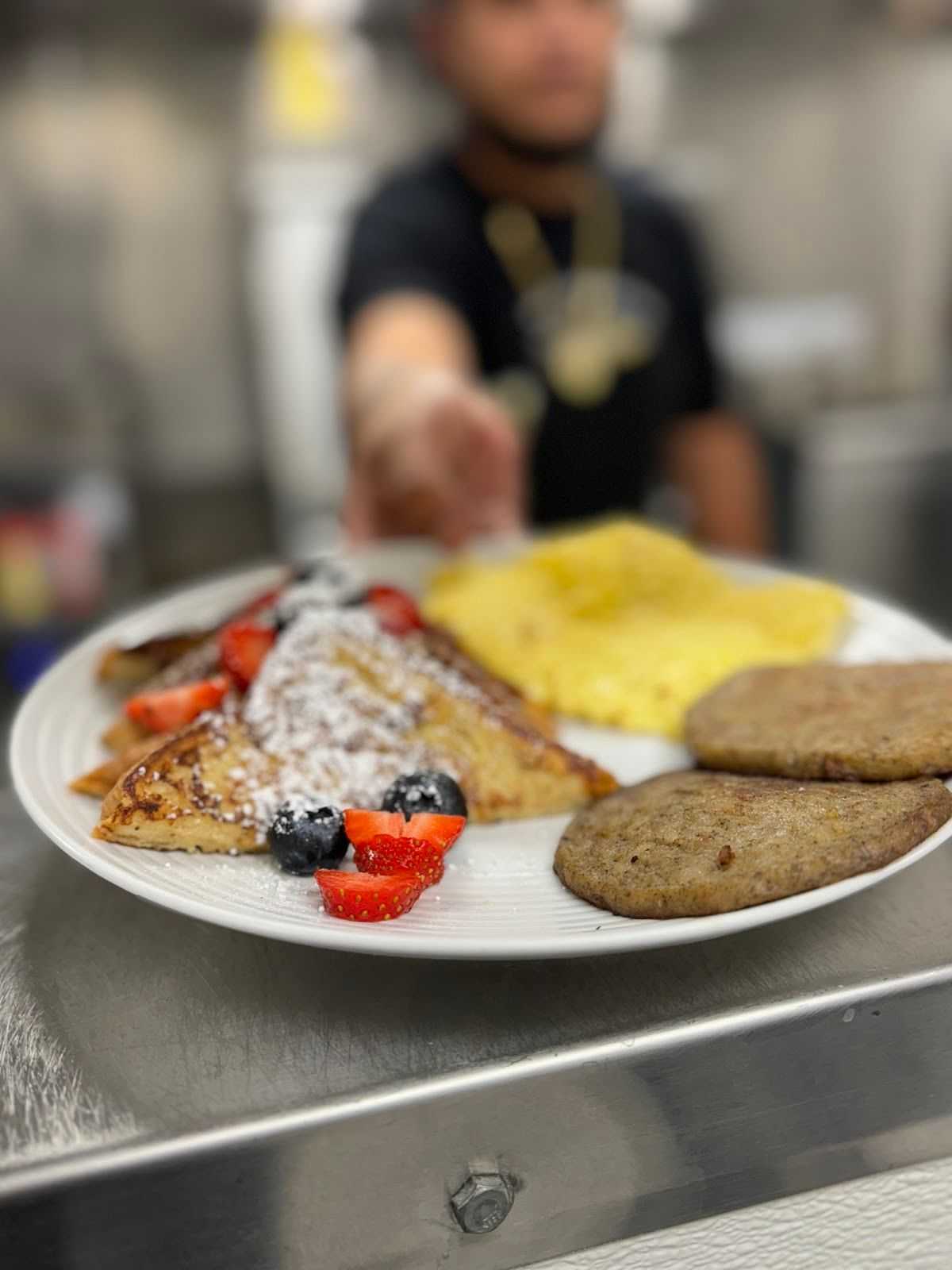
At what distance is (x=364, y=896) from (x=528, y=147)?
3171 mm

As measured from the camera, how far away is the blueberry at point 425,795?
980 millimetres

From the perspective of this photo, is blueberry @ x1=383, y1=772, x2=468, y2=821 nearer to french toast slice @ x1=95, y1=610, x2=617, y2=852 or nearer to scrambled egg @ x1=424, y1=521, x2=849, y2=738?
french toast slice @ x1=95, y1=610, x2=617, y2=852

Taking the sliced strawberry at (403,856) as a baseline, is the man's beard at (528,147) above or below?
above

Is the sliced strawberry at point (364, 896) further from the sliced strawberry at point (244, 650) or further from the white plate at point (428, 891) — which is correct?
the sliced strawberry at point (244, 650)

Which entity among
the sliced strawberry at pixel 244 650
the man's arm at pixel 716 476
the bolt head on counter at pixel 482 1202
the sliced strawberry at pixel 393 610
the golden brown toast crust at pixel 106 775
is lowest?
Result: the man's arm at pixel 716 476

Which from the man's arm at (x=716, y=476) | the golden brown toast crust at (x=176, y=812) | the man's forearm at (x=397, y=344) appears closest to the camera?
the golden brown toast crust at (x=176, y=812)

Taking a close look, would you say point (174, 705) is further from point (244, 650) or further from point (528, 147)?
point (528, 147)

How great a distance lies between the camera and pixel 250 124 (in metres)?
4.02

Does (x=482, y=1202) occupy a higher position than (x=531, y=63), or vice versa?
(x=531, y=63)

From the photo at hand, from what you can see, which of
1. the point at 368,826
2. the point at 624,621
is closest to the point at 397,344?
the point at 624,621

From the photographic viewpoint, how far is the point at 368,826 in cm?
91

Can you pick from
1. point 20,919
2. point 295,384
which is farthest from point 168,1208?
point 295,384

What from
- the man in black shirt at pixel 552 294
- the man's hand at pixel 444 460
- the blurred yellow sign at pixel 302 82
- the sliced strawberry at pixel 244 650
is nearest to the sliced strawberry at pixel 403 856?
the sliced strawberry at pixel 244 650

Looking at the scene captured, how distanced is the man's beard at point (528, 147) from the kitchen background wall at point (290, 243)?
746mm
